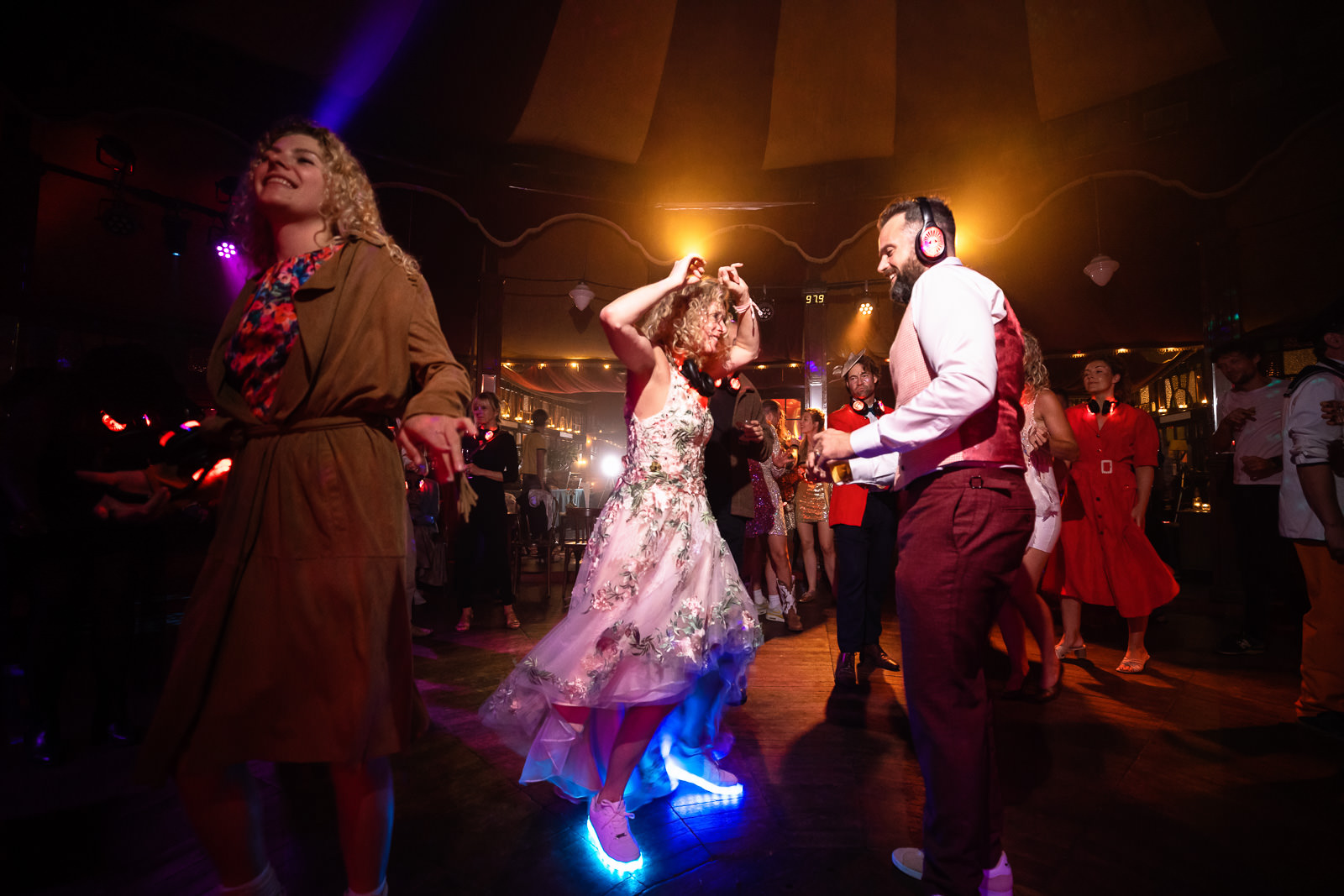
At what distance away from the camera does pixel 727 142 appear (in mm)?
7352

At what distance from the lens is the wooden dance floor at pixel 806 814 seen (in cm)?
169

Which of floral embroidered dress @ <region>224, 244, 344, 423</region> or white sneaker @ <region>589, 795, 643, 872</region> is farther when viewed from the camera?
white sneaker @ <region>589, 795, 643, 872</region>

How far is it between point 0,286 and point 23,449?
3213 mm

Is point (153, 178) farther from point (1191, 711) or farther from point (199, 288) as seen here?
point (1191, 711)

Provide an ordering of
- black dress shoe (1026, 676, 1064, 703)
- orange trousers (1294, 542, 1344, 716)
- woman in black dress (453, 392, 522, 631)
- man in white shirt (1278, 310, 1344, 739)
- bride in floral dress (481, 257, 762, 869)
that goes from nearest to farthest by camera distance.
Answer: bride in floral dress (481, 257, 762, 869)
man in white shirt (1278, 310, 1344, 739)
orange trousers (1294, 542, 1344, 716)
black dress shoe (1026, 676, 1064, 703)
woman in black dress (453, 392, 522, 631)

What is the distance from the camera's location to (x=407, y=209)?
6895 mm

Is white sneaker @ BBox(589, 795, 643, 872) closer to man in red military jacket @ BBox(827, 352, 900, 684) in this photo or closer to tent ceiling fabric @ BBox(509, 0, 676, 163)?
man in red military jacket @ BBox(827, 352, 900, 684)

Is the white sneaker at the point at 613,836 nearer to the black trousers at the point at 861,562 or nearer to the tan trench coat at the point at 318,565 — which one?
the tan trench coat at the point at 318,565

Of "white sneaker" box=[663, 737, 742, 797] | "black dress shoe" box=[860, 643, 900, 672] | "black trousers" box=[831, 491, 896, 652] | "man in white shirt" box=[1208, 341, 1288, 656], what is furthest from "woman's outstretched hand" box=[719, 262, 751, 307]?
"man in white shirt" box=[1208, 341, 1288, 656]

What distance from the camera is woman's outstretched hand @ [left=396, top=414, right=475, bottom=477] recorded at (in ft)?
3.59

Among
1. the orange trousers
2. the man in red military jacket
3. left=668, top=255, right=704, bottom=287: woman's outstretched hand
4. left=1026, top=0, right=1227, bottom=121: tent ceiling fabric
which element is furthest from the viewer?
left=1026, top=0, right=1227, bottom=121: tent ceiling fabric

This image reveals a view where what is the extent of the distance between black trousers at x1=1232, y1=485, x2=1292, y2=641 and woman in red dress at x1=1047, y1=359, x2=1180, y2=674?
917 millimetres

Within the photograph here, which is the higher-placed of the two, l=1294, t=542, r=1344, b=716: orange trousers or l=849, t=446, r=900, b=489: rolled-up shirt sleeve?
l=849, t=446, r=900, b=489: rolled-up shirt sleeve

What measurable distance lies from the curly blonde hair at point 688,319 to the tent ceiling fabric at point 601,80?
5.55 metres
